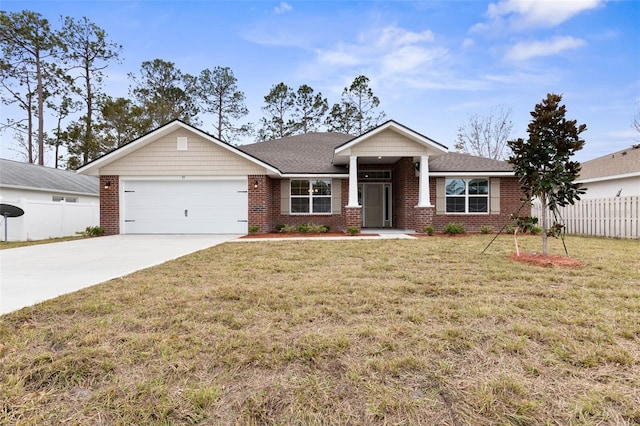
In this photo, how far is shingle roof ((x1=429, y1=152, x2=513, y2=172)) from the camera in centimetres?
1364

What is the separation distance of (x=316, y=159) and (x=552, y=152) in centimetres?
1081

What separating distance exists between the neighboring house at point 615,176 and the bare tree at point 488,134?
1069 centimetres

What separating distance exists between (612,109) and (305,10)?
868 inches

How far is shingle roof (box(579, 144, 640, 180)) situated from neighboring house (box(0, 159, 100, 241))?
83.3 ft

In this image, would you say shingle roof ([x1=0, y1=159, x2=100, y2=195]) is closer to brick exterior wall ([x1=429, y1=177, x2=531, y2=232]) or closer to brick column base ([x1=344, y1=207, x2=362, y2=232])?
brick column base ([x1=344, y1=207, x2=362, y2=232])

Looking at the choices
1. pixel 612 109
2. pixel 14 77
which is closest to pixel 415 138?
pixel 612 109

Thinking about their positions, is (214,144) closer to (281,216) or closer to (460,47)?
(281,216)

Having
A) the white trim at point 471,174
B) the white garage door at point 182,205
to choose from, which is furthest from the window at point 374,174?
the white garage door at point 182,205

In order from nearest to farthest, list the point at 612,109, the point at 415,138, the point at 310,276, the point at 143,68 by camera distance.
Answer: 1. the point at 310,276
2. the point at 415,138
3. the point at 612,109
4. the point at 143,68

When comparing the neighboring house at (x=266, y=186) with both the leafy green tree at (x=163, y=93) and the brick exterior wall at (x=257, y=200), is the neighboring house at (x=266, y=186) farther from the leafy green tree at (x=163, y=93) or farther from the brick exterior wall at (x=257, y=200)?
the leafy green tree at (x=163, y=93)

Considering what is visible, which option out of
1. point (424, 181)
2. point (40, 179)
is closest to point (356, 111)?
point (424, 181)

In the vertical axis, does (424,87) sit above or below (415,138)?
above

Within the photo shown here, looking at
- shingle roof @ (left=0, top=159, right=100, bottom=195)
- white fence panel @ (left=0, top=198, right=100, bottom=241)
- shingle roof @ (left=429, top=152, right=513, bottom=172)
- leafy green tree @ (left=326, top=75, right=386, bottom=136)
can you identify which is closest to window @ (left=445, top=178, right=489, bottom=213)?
shingle roof @ (left=429, top=152, right=513, bottom=172)

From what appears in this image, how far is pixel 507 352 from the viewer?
8.49 ft
